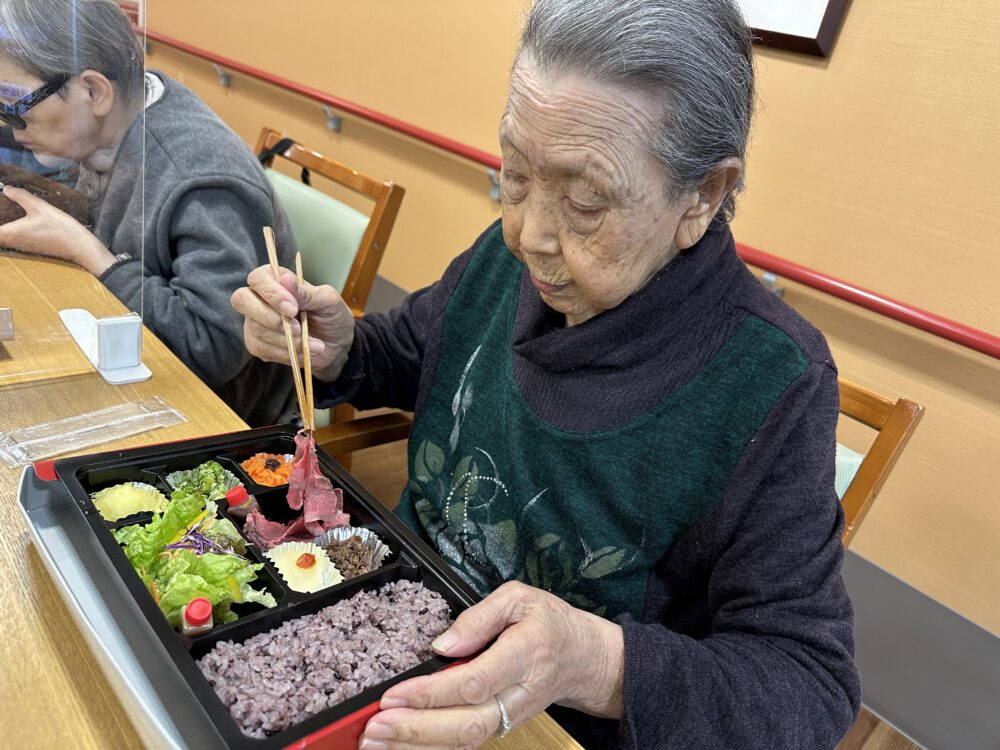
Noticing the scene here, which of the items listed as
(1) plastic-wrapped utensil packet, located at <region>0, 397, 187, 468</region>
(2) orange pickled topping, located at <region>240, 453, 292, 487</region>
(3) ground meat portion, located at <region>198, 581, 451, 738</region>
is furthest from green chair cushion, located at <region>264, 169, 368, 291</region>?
(3) ground meat portion, located at <region>198, 581, 451, 738</region>

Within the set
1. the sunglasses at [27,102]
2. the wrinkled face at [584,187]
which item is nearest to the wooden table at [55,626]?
the sunglasses at [27,102]

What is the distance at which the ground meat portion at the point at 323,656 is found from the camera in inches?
23.1

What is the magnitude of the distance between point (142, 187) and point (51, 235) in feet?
0.55

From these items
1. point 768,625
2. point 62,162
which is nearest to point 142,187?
point 62,162

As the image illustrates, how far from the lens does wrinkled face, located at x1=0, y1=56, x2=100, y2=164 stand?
0.97 m

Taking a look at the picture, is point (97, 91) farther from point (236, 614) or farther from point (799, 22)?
point (799, 22)

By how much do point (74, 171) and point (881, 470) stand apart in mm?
1350

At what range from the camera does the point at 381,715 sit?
0.57 meters

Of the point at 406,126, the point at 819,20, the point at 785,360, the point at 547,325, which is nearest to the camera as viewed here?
the point at 785,360

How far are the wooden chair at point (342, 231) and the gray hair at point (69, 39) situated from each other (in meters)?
0.72

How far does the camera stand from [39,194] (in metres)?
1.07

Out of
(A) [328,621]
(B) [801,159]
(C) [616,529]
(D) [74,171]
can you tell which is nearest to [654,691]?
(C) [616,529]

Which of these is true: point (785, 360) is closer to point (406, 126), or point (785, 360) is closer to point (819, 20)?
point (819, 20)

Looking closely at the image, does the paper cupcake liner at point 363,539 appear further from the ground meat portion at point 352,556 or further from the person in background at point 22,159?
the person in background at point 22,159
